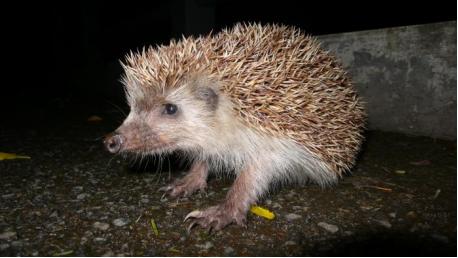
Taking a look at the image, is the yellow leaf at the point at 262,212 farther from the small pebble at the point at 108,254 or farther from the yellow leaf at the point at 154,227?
the small pebble at the point at 108,254

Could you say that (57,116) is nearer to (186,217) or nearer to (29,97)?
(29,97)

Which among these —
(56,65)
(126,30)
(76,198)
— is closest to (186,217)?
(76,198)

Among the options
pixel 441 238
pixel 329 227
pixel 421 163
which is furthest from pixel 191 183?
pixel 421 163

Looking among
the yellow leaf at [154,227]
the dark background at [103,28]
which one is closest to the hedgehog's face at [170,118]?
the yellow leaf at [154,227]

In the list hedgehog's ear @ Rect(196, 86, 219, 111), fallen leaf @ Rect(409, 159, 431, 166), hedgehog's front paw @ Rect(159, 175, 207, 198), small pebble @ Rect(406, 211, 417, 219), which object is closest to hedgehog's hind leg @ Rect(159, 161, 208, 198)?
A: hedgehog's front paw @ Rect(159, 175, 207, 198)

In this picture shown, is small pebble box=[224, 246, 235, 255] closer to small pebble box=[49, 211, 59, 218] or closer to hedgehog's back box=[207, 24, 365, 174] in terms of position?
hedgehog's back box=[207, 24, 365, 174]
